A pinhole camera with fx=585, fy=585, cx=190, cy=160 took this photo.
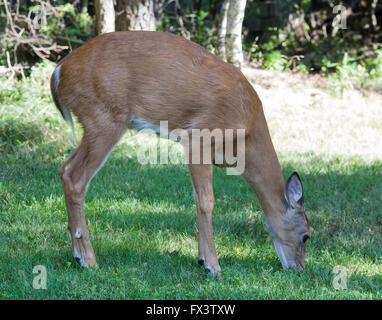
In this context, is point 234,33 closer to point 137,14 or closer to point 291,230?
point 137,14

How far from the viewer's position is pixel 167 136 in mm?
4805

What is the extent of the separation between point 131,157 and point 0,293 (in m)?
3.83

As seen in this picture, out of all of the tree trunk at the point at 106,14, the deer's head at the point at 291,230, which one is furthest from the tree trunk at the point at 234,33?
the deer's head at the point at 291,230

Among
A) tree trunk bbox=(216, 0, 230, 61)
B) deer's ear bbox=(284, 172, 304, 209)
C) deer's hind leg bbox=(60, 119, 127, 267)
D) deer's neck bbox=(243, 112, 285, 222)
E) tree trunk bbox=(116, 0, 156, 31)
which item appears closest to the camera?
deer's hind leg bbox=(60, 119, 127, 267)

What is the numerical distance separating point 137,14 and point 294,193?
5.89 metres

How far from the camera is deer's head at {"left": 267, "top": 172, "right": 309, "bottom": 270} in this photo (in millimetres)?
4691

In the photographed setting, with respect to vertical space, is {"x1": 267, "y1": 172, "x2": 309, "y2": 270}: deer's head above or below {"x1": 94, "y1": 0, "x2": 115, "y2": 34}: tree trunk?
below

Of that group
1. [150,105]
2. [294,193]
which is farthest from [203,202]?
[150,105]

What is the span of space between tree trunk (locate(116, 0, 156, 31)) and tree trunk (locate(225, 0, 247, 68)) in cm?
136

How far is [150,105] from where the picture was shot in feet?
15.0

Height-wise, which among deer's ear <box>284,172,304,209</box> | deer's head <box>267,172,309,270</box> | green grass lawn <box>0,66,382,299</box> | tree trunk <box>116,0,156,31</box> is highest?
tree trunk <box>116,0,156,31</box>

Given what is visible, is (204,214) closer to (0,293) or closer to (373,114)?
Answer: (0,293)

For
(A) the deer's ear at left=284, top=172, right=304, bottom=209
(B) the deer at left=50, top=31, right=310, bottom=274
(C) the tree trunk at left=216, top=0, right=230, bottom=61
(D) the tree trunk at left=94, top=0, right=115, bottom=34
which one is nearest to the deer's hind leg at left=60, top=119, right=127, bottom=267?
(B) the deer at left=50, top=31, right=310, bottom=274

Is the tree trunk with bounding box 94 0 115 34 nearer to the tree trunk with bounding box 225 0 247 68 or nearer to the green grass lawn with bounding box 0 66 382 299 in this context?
the green grass lawn with bounding box 0 66 382 299
